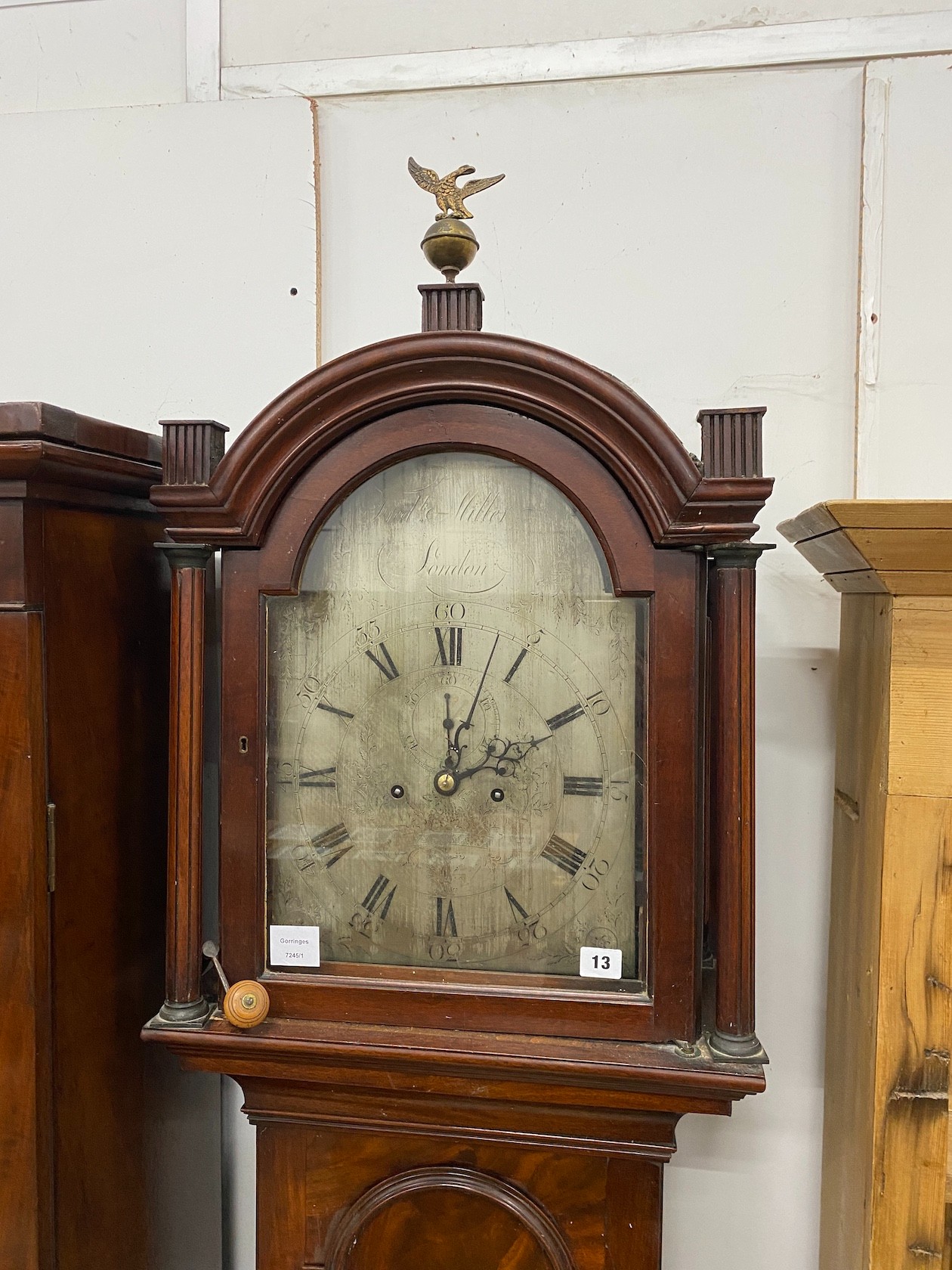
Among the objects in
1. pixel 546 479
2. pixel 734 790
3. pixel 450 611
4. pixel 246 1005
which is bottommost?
pixel 246 1005

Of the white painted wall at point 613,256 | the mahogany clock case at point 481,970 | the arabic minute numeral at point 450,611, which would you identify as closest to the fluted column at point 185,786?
the mahogany clock case at point 481,970

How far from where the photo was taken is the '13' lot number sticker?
93 cm

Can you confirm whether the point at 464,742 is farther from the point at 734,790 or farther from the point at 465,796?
the point at 734,790

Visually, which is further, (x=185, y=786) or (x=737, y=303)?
(x=737, y=303)

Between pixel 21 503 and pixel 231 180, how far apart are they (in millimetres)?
715

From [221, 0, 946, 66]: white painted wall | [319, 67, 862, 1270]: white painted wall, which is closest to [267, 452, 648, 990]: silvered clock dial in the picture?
[319, 67, 862, 1270]: white painted wall

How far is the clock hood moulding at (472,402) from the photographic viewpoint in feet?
2.85

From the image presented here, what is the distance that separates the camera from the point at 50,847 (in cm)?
93

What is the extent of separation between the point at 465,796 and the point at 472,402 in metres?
0.42

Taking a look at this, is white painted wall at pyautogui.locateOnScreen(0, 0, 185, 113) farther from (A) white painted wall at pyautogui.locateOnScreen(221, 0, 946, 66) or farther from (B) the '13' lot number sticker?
(B) the '13' lot number sticker

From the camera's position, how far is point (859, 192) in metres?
1.22

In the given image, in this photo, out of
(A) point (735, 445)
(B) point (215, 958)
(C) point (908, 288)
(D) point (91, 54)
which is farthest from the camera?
(D) point (91, 54)

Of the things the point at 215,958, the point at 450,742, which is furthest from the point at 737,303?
the point at 215,958

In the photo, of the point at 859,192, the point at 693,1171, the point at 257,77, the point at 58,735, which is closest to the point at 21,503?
the point at 58,735
